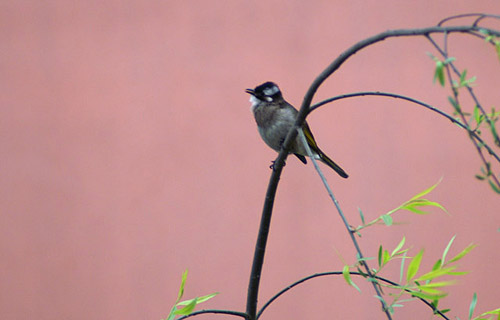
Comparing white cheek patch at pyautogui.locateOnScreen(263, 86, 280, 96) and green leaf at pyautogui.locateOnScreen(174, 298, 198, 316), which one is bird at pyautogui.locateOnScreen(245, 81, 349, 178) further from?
green leaf at pyautogui.locateOnScreen(174, 298, 198, 316)

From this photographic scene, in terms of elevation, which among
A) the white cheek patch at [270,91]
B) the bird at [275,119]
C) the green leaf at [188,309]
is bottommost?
the green leaf at [188,309]

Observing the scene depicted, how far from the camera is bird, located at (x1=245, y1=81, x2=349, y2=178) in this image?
1513 millimetres

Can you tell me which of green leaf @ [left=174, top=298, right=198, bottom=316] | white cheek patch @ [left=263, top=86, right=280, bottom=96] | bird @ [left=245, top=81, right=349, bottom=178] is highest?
white cheek patch @ [left=263, top=86, right=280, bottom=96]

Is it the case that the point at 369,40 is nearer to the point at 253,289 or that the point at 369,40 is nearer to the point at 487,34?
the point at 487,34

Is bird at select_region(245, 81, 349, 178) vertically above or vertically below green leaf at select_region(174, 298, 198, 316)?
above

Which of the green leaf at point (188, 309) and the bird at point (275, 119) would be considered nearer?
the green leaf at point (188, 309)

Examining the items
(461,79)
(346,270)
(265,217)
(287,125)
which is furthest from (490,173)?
(287,125)

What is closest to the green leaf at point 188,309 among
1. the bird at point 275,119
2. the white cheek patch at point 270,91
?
the bird at point 275,119

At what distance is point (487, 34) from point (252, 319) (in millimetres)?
463

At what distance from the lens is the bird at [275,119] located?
59.6 inches

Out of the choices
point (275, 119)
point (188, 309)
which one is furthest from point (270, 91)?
point (188, 309)

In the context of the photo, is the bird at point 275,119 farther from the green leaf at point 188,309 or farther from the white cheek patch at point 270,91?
the green leaf at point 188,309

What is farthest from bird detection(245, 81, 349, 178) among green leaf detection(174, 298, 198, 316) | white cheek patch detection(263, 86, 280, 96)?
green leaf detection(174, 298, 198, 316)

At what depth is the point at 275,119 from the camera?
5.05ft
